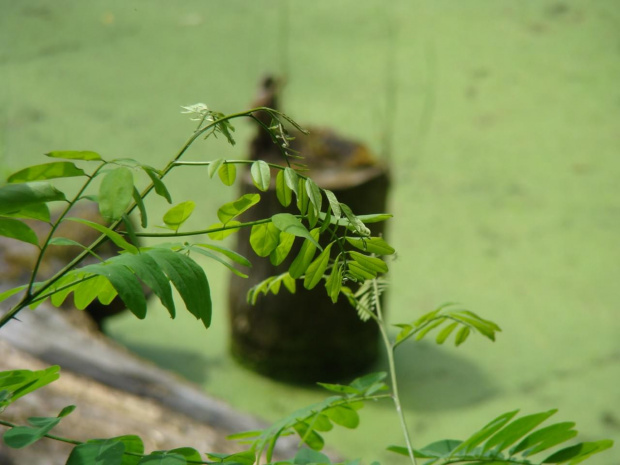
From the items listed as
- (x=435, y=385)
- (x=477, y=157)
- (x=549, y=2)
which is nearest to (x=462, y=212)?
(x=477, y=157)

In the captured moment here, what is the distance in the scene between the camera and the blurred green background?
252 cm

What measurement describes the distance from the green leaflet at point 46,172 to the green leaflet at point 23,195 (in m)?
0.03

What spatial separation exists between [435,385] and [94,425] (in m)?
1.22

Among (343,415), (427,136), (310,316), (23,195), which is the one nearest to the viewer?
(23,195)

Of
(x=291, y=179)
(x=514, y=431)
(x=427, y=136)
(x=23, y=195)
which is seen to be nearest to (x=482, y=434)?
(x=514, y=431)

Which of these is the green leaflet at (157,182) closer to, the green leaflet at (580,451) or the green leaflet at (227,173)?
the green leaflet at (227,173)

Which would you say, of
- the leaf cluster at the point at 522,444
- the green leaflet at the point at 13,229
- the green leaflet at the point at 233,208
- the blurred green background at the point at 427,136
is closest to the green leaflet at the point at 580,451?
the leaf cluster at the point at 522,444

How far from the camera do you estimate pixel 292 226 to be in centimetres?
53

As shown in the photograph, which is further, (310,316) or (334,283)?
(310,316)

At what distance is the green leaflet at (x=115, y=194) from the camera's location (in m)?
0.50

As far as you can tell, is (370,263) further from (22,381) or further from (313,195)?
(22,381)

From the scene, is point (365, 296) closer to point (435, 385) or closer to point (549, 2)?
point (435, 385)

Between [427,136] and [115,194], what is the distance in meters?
3.13

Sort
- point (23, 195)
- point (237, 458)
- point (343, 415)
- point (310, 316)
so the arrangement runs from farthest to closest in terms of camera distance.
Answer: point (310, 316), point (343, 415), point (237, 458), point (23, 195)
